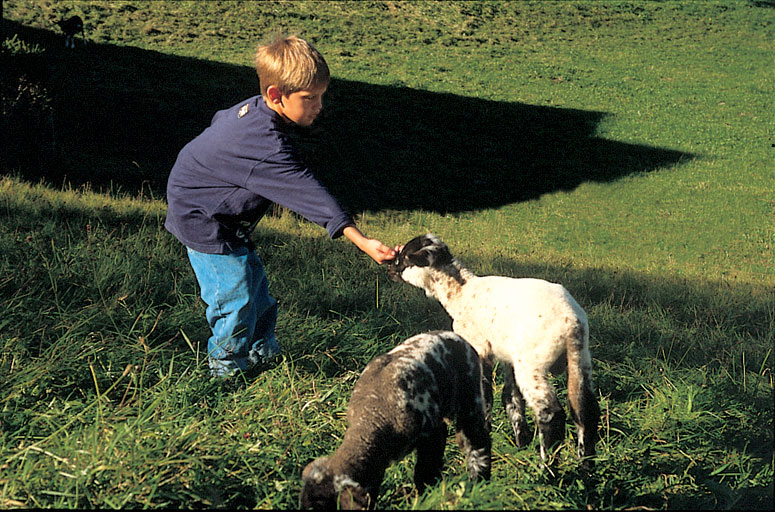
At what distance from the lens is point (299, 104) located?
153 inches

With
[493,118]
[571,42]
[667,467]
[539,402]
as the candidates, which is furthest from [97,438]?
[571,42]

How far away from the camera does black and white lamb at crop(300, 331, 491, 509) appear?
2.74m

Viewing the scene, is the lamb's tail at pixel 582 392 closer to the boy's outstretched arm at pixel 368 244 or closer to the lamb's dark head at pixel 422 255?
the lamb's dark head at pixel 422 255

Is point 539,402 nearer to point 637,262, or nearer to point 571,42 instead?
point 637,262

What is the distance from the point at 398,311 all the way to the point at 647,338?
1.99 m

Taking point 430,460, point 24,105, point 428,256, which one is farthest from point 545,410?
point 24,105

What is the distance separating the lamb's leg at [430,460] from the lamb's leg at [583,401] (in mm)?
1000

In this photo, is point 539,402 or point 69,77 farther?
point 69,77

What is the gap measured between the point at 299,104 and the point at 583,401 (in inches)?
86.4

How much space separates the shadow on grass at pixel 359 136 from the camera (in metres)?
14.8

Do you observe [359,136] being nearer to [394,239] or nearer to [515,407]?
[394,239]

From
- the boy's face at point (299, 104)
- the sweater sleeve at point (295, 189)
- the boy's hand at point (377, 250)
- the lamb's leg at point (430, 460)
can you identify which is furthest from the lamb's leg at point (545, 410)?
the boy's face at point (299, 104)

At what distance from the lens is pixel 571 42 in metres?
27.9

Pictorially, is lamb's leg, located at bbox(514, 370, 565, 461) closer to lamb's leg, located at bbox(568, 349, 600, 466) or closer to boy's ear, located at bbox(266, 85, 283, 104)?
lamb's leg, located at bbox(568, 349, 600, 466)
